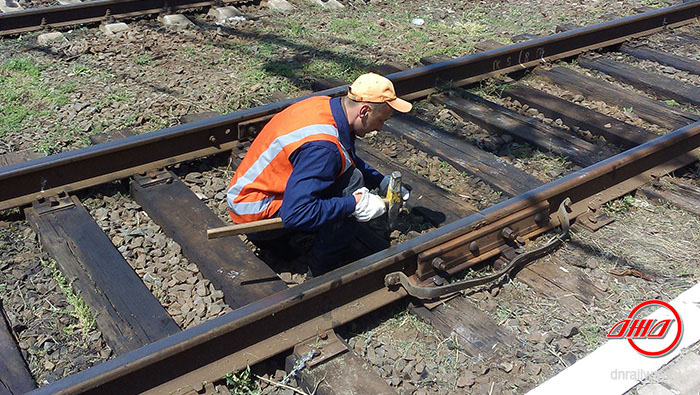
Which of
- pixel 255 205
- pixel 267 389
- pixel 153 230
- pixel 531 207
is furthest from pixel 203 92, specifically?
pixel 267 389

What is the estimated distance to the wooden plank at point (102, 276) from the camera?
3.44 metres

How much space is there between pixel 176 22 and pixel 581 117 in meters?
4.61

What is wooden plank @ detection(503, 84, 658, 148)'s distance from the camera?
573 centimetres

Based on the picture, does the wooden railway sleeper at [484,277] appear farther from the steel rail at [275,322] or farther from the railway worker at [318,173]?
the railway worker at [318,173]

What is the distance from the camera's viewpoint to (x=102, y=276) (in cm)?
381

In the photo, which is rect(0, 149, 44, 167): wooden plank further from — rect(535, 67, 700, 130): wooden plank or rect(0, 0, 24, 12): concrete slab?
rect(535, 67, 700, 130): wooden plank

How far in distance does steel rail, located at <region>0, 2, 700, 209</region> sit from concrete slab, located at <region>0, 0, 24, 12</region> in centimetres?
445

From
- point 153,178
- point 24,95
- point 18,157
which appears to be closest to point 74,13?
point 24,95

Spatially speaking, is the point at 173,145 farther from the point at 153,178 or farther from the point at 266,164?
the point at 266,164

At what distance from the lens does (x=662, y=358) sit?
329cm

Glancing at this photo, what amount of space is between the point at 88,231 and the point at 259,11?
5.29 m

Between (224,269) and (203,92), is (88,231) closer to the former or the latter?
(224,269)

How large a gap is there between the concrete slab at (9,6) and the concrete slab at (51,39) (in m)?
1.06

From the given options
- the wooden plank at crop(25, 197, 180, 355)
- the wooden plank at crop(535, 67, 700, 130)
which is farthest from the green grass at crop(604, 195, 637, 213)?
the wooden plank at crop(25, 197, 180, 355)
